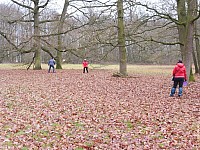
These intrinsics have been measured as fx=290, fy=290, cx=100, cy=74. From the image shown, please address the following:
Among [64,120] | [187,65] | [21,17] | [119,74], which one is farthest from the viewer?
[21,17]

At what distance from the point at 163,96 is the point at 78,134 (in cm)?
737

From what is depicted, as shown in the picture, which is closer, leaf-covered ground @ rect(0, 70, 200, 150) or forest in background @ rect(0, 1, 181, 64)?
leaf-covered ground @ rect(0, 70, 200, 150)

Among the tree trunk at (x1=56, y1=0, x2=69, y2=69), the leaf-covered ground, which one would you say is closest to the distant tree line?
the tree trunk at (x1=56, y1=0, x2=69, y2=69)

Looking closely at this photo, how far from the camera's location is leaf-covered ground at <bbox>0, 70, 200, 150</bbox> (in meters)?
6.80

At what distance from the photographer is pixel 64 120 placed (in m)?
9.10

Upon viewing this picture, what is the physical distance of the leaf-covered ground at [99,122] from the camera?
680 centimetres

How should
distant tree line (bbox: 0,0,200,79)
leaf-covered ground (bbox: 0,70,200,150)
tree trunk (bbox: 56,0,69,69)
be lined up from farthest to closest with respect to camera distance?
1. tree trunk (bbox: 56,0,69,69)
2. distant tree line (bbox: 0,0,200,79)
3. leaf-covered ground (bbox: 0,70,200,150)

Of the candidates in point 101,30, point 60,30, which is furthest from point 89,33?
point 60,30

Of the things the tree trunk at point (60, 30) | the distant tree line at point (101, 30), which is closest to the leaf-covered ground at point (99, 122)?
the distant tree line at point (101, 30)

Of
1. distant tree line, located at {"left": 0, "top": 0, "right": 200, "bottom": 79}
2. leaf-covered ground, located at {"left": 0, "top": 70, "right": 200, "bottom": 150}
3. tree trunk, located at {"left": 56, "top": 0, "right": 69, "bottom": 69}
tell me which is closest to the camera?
leaf-covered ground, located at {"left": 0, "top": 70, "right": 200, "bottom": 150}

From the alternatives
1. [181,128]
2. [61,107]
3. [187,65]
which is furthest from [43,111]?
[187,65]

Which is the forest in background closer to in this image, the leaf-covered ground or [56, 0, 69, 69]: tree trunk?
[56, 0, 69, 69]: tree trunk

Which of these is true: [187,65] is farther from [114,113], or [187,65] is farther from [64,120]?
[64,120]

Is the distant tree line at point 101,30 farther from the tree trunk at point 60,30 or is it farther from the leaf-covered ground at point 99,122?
the leaf-covered ground at point 99,122
